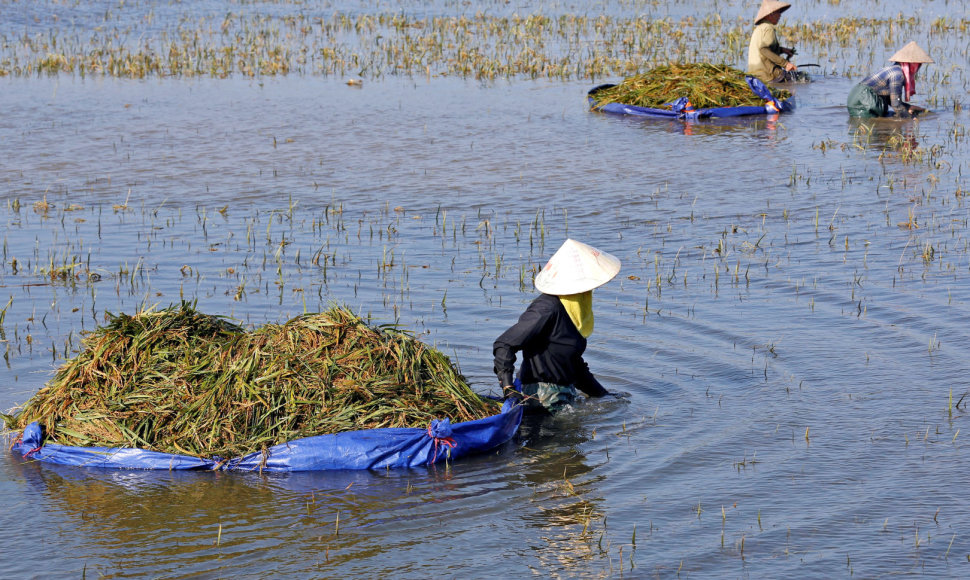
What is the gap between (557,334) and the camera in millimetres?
7035

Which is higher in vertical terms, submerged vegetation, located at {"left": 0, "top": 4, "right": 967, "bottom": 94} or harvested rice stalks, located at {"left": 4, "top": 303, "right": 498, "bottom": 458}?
submerged vegetation, located at {"left": 0, "top": 4, "right": 967, "bottom": 94}

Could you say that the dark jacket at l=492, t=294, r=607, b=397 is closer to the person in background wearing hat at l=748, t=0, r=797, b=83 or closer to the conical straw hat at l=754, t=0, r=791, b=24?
the person in background wearing hat at l=748, t=0, r=797, b=83

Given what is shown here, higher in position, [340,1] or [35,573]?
[340,1]

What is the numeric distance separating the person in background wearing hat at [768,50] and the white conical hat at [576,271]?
1322 centimetres

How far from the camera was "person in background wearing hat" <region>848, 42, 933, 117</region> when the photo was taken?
55.0 feet

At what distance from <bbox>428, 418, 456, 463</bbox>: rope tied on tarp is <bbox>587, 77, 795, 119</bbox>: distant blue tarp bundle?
12.0 meters

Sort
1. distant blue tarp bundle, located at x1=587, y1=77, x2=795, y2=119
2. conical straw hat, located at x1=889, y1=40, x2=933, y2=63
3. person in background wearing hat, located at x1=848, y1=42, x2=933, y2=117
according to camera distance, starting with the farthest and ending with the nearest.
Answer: distant blue tarp bundle, located at x1=587, y1=77, x2=795, y2=119 < person in background wearing hat, located at x1=848, y1=42, x2=933, y2=117 < conical straw hat, located at x1=889, y1=40, x2=933, y2=63

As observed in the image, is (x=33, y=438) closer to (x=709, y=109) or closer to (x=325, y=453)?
(x=325, y=453)

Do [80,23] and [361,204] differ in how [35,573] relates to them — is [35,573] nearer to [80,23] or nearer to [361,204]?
[361,204]

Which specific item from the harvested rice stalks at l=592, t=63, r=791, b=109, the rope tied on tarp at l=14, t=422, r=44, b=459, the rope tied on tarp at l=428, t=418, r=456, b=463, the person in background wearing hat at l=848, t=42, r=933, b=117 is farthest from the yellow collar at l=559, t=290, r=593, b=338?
the harvested rice stalks at l=592, t=63, r=791, b=109

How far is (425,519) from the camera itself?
586 centimetres

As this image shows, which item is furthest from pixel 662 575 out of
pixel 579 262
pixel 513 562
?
pixel 579 262

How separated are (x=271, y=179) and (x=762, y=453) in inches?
334

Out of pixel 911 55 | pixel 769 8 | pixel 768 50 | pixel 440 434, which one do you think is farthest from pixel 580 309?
pixel 768 50
